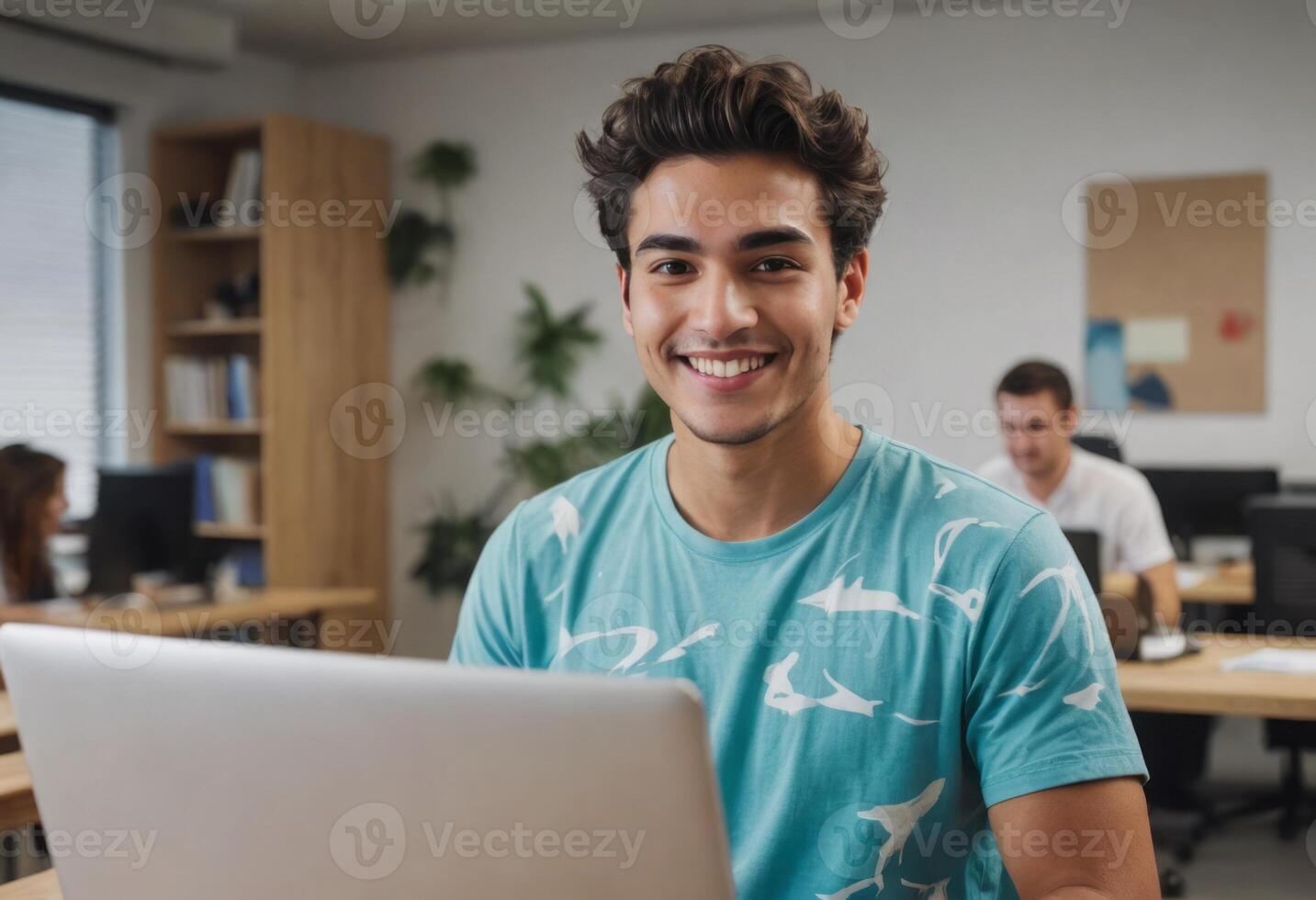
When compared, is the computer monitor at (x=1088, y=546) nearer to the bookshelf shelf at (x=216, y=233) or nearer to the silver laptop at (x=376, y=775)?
the silver laptop at (x=376, y=775)

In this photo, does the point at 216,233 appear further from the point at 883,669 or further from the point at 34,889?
the point at 883,669

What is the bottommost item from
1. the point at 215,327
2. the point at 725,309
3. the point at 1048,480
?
the point at 1048,480

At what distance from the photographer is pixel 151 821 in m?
0.78

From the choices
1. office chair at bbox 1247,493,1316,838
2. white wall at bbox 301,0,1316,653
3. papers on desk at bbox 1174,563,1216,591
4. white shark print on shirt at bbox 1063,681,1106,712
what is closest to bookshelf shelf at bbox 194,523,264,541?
white wall at bbox 301,0,1316,653

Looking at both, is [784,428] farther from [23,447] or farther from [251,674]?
[23,447]

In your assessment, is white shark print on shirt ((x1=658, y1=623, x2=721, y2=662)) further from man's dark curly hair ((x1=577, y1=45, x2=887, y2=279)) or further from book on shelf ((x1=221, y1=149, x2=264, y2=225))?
book on shelf ((x1=221, y1=149, x2=264, y2=225))

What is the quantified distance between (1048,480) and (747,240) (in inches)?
111

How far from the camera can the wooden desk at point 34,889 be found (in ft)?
4.04

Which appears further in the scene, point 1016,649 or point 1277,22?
point 1277,22

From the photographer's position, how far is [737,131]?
121cm

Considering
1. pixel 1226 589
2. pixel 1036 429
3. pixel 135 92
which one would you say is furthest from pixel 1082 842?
pixel 135 92

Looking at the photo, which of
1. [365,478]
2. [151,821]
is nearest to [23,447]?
[365,478]

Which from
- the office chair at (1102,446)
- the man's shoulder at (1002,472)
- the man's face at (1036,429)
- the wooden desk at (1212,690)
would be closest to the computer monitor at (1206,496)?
the office chair at (1102,446)

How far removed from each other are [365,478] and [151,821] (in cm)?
516
